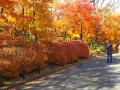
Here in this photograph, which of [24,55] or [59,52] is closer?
[24,55]

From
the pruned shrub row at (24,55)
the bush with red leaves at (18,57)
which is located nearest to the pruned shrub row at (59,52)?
the pruned shrub row at (24,55)

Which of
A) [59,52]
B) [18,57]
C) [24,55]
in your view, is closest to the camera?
[18,57]

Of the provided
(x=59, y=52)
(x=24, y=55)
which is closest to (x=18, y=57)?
(x=24, y=55)

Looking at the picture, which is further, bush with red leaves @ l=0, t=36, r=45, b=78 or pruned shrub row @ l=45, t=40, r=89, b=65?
pruned shrub row @ l=45, t=40, r=89, b=65

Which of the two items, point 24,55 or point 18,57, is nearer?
point 18,57

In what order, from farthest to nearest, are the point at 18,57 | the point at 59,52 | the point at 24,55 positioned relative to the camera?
the point at 59,52 → the point at 24,55 → the point at 18,57

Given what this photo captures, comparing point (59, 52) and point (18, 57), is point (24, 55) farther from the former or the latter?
point (59, 52)

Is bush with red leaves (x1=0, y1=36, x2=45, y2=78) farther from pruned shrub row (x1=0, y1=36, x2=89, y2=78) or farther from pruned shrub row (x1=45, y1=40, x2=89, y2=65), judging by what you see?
pruned shrub row (x1=45, y1=40, x2=89, y2=65)

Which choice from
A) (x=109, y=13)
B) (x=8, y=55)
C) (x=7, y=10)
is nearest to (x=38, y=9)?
(x=7, y=10)

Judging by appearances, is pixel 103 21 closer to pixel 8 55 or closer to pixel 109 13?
pixel 109 13

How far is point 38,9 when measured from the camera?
40.7 ft

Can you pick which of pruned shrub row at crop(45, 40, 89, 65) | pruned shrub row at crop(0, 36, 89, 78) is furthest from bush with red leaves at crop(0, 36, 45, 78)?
pruned shrub row at crop(45, 40, 89, 65)

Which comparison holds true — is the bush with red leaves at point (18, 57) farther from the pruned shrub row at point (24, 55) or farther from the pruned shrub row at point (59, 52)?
the pruned shrub row at point (59, 52)

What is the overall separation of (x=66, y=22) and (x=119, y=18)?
16.6 metres
